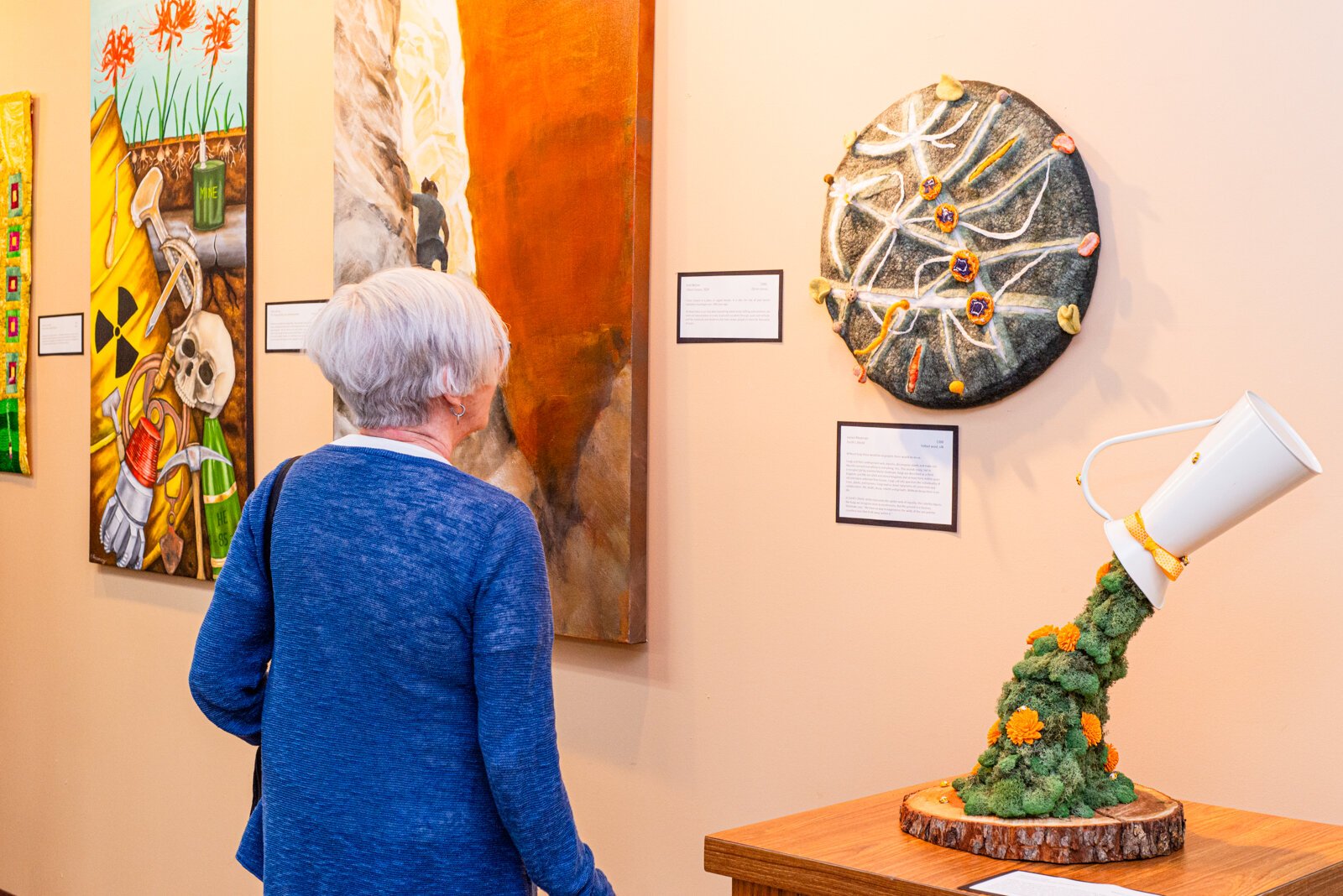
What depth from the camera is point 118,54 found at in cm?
361

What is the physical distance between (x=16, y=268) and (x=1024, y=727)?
3419 millimetres

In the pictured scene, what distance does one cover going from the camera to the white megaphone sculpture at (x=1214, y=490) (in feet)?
5.02

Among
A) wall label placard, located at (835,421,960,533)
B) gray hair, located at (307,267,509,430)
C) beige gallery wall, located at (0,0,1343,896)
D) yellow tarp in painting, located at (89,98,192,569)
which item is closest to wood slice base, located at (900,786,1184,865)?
beige gallery wall, located at (0,0,1343,896)

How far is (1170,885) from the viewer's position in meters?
1.46

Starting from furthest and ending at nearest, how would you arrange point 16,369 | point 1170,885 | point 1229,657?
point 16,369 → point 1229,657 → point 1170,885

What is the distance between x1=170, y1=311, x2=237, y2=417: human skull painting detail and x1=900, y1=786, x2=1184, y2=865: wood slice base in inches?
90.5

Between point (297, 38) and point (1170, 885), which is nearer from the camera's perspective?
point (1170, 885)

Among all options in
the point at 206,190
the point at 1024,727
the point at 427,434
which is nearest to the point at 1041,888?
the point at 1024,727

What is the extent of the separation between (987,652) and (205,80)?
2400 millimetres

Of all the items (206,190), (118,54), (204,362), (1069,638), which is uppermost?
(118,54)

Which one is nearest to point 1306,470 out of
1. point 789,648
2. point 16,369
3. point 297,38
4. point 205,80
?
point 789,648

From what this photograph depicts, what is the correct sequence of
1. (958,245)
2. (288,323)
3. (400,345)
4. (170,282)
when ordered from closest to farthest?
(400,345) < (958,245) < (288,323) < (170,282)

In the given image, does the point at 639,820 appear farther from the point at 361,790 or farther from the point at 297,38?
the point at 297,38

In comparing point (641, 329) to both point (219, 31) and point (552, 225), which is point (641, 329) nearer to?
point (552, 225)
